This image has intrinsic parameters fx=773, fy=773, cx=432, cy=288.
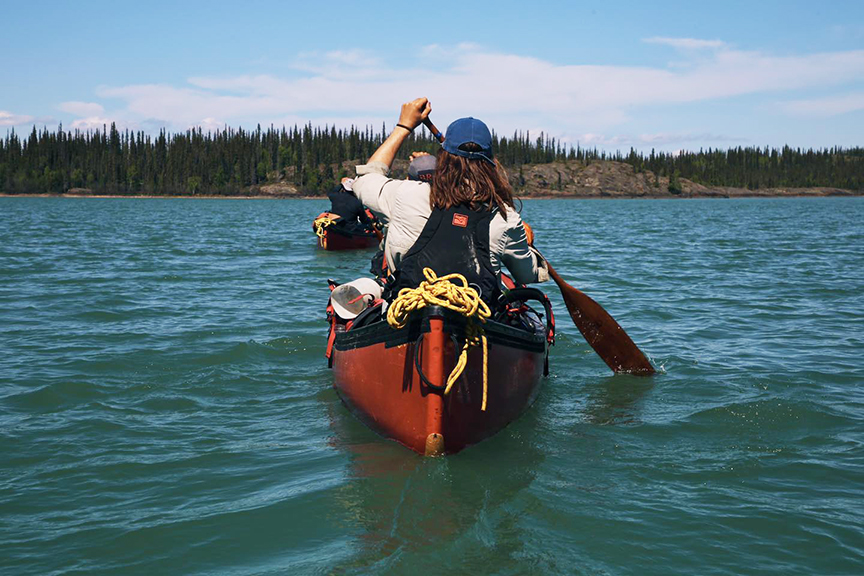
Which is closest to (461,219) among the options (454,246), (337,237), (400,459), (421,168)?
(454,246)

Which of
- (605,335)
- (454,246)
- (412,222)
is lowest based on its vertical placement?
(605,335)

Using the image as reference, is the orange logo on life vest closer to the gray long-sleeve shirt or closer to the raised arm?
the gray long-sleeve shirt

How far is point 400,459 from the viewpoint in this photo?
580cm

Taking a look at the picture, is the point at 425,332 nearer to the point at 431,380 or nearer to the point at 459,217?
the point at 431,380

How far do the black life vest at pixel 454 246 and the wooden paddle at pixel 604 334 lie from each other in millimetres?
2646

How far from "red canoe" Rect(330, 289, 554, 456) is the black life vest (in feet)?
1.29

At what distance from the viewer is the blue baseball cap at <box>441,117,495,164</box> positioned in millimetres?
5504

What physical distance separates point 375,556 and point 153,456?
2397mm

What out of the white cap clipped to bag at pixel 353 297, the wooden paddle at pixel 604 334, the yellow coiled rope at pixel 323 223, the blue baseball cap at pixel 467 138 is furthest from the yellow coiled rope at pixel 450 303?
the yellow coiled rope at pixel 323 223

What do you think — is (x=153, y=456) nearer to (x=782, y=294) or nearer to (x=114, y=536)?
(x=114, y=536)

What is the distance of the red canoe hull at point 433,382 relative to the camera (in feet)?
17.5

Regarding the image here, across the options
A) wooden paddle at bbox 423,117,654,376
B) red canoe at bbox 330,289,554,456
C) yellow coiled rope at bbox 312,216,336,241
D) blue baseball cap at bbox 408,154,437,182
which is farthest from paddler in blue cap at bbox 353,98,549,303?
yellow coiled rope at bbox 312,216,336,241

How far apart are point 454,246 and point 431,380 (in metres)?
0.98

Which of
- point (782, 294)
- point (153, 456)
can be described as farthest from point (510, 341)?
point (782, 294)
